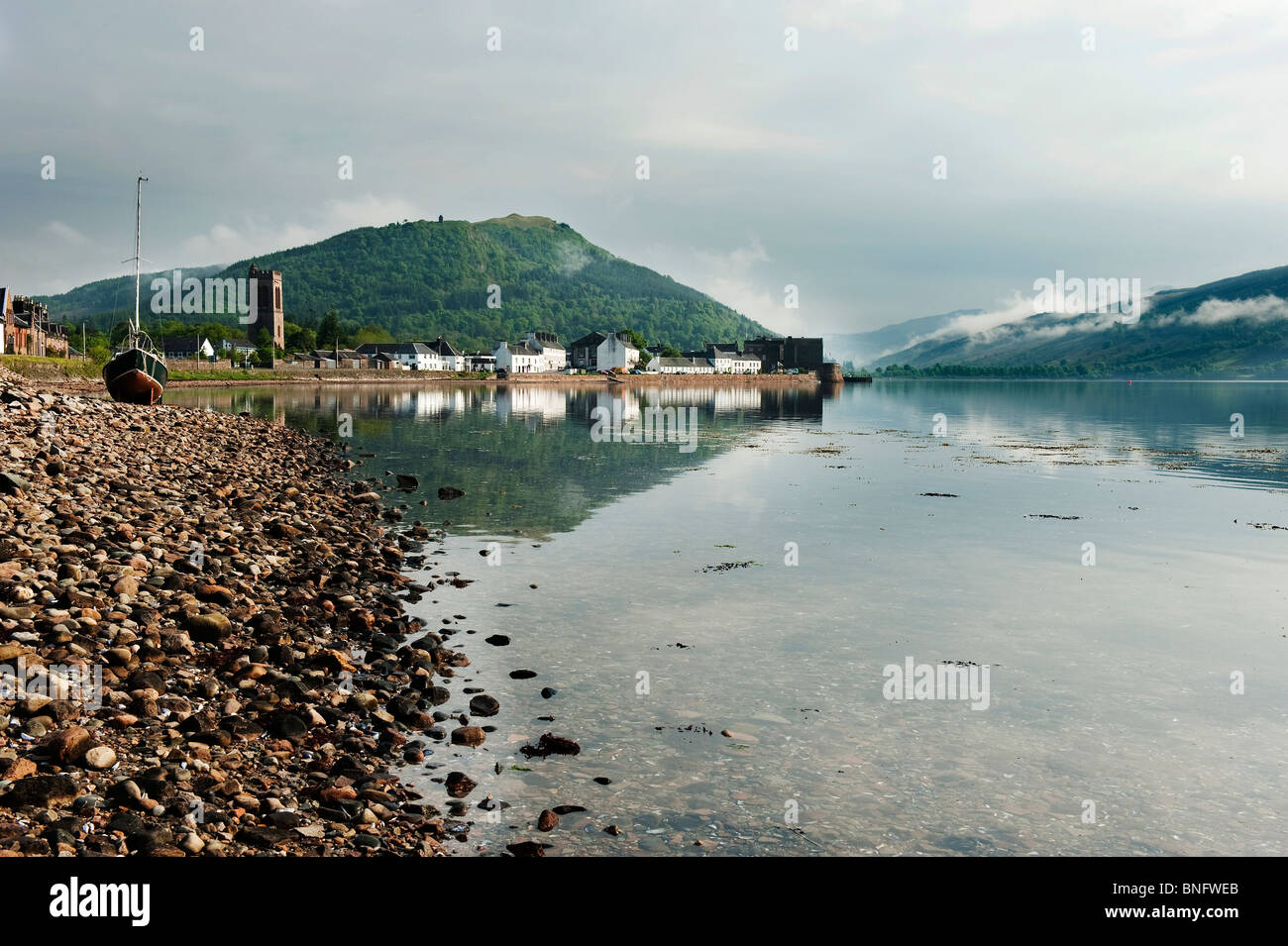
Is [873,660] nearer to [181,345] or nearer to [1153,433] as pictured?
[1153,433]

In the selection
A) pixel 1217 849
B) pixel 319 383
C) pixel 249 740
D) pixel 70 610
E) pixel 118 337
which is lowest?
pixel 1217 849

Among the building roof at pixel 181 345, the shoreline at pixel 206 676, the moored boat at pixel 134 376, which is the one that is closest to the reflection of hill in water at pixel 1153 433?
the shoreline at pixel 206 676

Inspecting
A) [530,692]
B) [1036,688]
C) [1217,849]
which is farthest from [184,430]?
[1217,849]

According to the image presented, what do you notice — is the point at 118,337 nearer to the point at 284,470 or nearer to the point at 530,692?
the point at 284,470

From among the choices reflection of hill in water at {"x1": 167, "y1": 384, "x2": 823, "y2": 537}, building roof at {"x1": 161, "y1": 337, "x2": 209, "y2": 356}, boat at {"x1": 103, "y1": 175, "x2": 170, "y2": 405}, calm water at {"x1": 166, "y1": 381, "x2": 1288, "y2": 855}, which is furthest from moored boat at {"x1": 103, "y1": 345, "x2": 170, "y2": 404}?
building roof at {"x1": 161, "y1": 337, "x2": 209, "y2": 356}

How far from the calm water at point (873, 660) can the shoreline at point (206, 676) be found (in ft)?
3.03

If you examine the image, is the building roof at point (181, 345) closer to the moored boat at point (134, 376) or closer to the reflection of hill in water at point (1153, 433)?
the moored boat at point (134, 376)

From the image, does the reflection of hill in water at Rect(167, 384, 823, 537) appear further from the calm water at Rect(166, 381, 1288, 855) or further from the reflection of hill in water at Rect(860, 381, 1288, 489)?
the reflection of hill in water at Rect(860, 381, 1288, 489)

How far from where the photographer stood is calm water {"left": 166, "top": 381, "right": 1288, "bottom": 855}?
10359mm

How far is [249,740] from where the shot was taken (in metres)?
10.7

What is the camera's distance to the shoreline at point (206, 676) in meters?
8.66

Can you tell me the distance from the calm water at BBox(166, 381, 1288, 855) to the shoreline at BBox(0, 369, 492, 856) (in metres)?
0.92

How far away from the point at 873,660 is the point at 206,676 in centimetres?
1099

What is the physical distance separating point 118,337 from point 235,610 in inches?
8441
